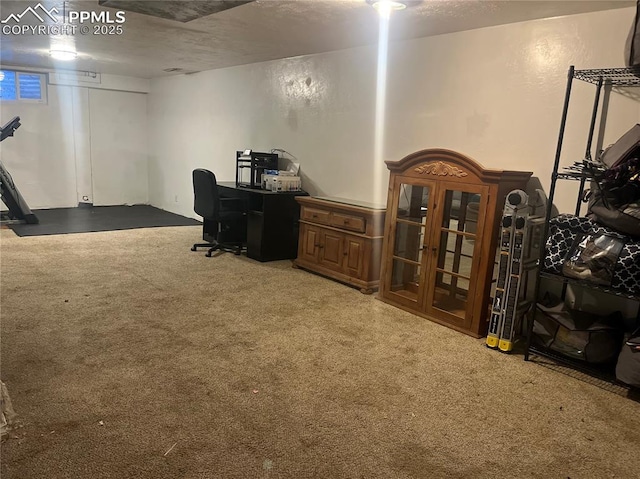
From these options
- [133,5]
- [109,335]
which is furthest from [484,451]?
[133,5]

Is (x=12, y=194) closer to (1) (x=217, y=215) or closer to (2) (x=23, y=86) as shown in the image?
(2) (x=23, y=86)

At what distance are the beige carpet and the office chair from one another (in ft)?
4.56

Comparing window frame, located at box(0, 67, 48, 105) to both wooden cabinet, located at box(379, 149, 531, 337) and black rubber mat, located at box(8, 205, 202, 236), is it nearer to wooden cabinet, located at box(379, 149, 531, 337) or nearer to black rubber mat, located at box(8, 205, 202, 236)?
black rubber mat, located at box(8, 205, 202, 236)

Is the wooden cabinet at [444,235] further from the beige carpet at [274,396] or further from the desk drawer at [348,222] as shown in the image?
the desk drawer at [348,222]

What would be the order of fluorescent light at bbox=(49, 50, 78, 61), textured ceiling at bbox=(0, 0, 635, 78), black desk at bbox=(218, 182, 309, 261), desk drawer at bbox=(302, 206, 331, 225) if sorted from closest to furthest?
textured ceiling at bbox=(0, 0, 635, 78), desk drawer at bbox=(302, 206, 331, 225), black desk at bbox=(218, 182, 309, 261), fluorescent light at bbox=(49, 50, 78, 61)

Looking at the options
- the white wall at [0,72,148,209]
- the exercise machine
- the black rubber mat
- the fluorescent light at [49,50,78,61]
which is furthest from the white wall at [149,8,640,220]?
the exercise machine

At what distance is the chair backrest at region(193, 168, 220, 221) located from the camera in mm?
4902

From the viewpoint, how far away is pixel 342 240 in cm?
428

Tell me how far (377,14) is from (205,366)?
104 inches

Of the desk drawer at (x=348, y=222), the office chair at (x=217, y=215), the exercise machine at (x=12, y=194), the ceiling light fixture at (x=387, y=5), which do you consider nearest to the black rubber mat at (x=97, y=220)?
the exercise machine at (x=12, y=194)

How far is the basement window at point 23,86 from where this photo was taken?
274 inches

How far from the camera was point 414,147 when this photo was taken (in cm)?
409

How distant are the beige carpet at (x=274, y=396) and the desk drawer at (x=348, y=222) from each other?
0.68 meters

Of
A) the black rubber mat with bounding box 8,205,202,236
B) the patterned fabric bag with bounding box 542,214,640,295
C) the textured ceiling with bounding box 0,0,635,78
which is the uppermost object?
the textured ceiling with bounding box 0,0,635,78
